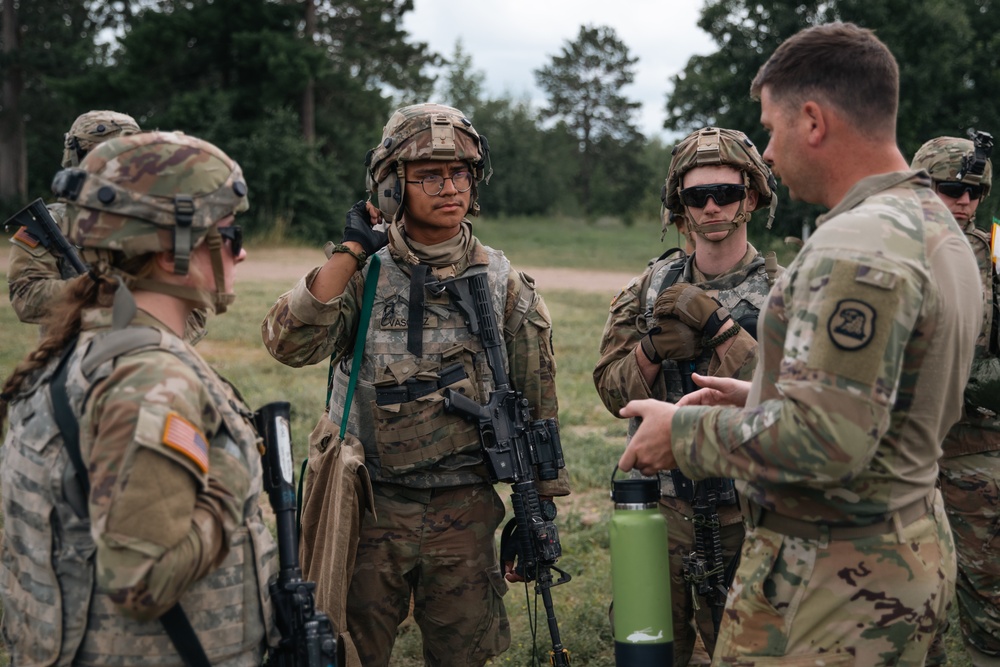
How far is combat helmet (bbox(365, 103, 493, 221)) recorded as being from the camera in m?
3.96

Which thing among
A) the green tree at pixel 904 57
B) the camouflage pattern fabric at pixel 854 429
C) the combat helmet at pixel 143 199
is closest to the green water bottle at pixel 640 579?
the camouflage pattern fabric at pixel 854 429

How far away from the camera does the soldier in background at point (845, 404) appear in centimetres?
234

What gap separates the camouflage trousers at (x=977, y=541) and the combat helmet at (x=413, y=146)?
2.61m

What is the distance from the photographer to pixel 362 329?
3891 mm

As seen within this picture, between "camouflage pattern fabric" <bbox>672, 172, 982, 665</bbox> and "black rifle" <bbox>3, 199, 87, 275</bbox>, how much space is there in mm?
3675

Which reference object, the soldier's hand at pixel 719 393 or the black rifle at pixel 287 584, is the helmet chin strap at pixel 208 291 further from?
the soldier's hand at pixel 719 393

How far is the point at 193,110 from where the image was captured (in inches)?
1097

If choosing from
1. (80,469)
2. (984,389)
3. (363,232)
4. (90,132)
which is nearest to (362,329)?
(363,232)

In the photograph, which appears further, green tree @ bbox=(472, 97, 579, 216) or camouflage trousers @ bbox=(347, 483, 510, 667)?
green tree @ bbox=(472, 97, 579, 216)

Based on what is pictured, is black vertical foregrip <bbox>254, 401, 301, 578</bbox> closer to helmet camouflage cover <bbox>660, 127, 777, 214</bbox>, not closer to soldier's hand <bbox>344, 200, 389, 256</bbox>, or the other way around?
soldier's hand <bbox>344, 200, 389, 256</bbox>

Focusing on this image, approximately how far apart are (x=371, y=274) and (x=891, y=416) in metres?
2.11

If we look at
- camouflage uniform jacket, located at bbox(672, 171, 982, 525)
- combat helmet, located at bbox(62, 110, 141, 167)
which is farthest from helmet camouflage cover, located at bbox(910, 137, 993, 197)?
combat helmet, located at bbox(62, 110, 141, 167)

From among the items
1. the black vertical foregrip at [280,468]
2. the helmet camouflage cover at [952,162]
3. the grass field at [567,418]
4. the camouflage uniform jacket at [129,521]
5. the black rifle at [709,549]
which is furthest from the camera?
the grass field at [567,418]

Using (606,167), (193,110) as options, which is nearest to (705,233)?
(193,110)
